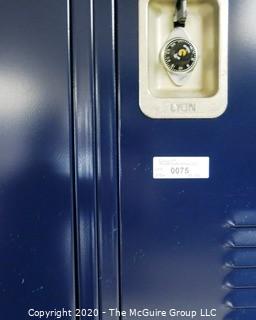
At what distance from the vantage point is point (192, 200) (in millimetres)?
941

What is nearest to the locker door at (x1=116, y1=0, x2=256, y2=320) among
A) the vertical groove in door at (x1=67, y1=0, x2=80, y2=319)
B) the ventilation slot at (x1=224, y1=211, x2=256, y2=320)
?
the ventilation slot at (x1=224, y1=211, x2=256, y2=320)

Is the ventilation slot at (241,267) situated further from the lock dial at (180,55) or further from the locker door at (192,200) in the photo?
the lock dial at (180,55)

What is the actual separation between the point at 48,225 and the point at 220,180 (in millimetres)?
456

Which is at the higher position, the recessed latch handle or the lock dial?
the recessed latch handle

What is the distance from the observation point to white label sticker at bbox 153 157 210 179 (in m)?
0.93

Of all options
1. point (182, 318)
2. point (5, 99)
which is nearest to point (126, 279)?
point (182, 318)

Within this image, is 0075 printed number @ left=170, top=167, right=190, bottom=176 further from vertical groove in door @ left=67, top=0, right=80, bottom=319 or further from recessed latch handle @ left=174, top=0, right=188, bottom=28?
recessed latch handle @ left=174, top=0, right=188, bottom=28

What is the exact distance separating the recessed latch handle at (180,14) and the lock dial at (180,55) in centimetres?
4

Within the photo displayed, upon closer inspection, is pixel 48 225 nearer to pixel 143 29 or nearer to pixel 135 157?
pixel 135 157

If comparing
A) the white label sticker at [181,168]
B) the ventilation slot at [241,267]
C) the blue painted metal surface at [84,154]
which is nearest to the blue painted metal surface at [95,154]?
the blue painted metal surface at [84,154]

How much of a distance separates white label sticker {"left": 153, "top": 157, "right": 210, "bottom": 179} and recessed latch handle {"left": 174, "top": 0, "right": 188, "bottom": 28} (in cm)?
33

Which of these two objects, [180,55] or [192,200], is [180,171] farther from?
[180,55]

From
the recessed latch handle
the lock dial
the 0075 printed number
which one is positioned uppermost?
the recessed latch handle

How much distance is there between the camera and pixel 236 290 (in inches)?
37.9
